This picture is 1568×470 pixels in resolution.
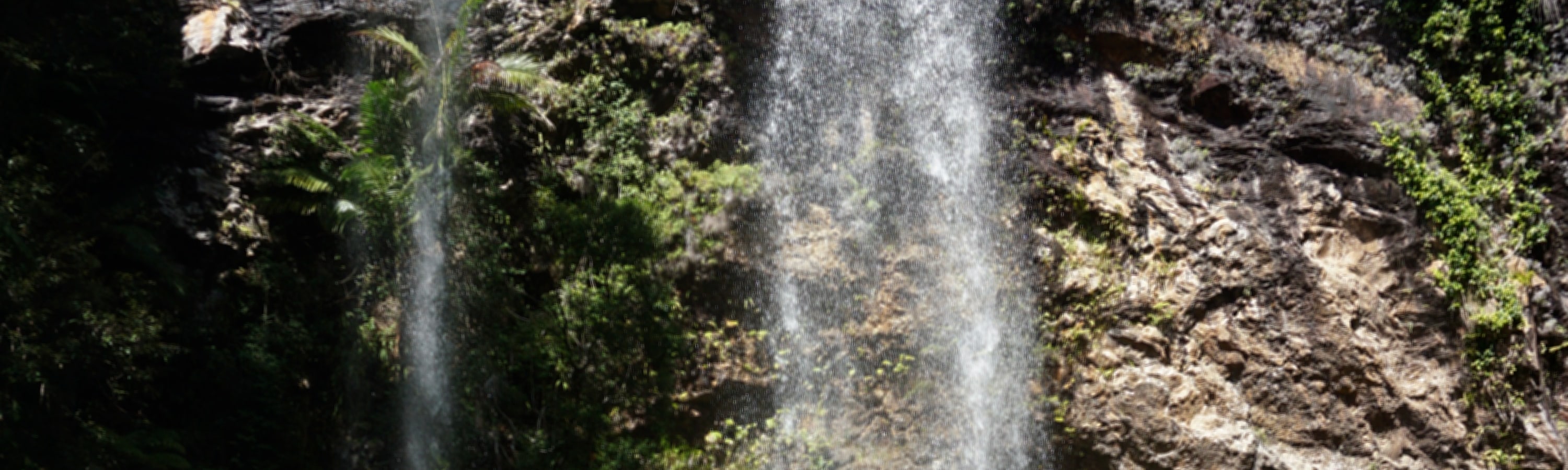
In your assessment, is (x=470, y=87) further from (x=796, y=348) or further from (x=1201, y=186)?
Answer: (x=1201, y=186)

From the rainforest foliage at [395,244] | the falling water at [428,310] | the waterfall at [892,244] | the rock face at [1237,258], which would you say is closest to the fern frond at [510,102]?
the rainforest foliage at [395,244]

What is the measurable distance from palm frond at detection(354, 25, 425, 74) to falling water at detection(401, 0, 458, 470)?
222 mm

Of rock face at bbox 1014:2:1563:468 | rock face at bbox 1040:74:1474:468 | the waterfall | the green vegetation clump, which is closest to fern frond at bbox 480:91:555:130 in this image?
the waterfall

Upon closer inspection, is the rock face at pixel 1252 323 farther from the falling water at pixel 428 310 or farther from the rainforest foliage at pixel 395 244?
the falling water at pixel 428 310

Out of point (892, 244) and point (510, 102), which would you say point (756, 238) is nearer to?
point (892, 244)

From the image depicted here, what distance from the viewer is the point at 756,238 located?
7.86 metres

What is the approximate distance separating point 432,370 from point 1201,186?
19.6ft

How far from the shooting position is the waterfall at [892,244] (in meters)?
7.43

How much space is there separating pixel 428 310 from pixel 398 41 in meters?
2.08

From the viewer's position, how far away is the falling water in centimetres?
760

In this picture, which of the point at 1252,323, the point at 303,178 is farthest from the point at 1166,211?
the point at 303,178

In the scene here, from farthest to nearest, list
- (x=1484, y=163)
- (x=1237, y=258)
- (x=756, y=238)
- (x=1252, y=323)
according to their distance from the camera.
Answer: (x=756, y=238) → (x=1484, y=163) → (x=1237, y=258) → (x=1252, y=323)

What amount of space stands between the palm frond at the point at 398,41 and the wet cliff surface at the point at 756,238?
1.15 feet

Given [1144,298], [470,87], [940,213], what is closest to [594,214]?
[470,87]
